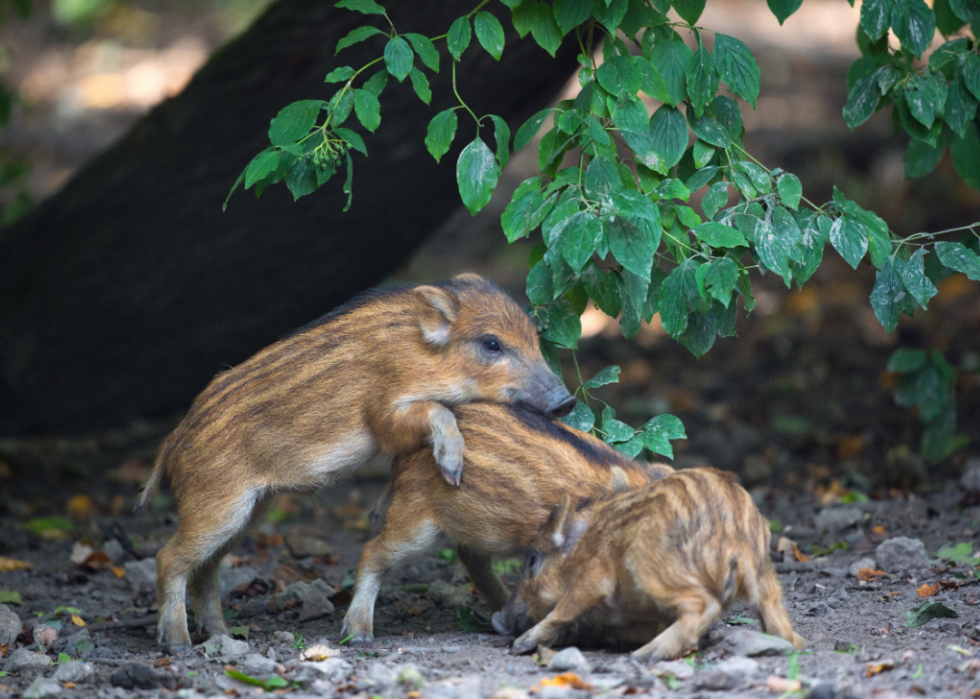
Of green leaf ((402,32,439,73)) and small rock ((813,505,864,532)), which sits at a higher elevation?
green leaf ((402,32,439,73))

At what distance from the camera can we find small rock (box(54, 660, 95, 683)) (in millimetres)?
3363

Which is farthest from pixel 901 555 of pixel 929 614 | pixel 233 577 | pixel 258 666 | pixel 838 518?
pixel 233 577

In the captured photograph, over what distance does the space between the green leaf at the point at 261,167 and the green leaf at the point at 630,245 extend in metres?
1.19

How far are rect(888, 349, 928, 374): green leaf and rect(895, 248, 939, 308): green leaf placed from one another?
1924 millimetres

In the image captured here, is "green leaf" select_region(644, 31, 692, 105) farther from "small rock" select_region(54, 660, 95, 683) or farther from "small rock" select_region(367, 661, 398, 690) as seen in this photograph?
"small rock" select_region(54, 660, 95, 683)

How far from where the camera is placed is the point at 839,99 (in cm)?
1290

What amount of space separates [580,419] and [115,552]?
2.79m

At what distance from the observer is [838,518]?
17.6 ft

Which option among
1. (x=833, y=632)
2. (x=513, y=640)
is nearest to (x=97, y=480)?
(x=513, y=640)

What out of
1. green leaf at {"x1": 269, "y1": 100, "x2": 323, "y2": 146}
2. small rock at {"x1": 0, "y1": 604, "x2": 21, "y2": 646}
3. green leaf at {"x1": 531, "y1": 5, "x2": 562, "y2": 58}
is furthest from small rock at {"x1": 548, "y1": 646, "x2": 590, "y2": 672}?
small rock at {"x1": 0, "y1": 604, "x2": 21, "y2": 646}

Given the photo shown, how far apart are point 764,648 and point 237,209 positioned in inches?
170

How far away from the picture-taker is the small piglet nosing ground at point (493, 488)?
3984mm

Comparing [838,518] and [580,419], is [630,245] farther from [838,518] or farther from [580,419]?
[838,518]

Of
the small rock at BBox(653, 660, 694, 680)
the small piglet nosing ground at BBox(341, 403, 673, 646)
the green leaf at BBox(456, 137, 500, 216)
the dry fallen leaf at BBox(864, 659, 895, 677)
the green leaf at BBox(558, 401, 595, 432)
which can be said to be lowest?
the dry fallen leaf at BBox(864, 659, 895, 677)
